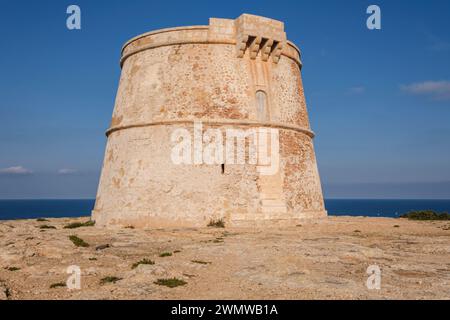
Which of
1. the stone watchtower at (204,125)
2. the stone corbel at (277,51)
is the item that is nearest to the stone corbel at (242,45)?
the stone watchtower at (204,125)

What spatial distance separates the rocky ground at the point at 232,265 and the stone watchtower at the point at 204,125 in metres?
2.72

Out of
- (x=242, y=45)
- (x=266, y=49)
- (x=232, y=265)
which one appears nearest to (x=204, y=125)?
(x=242, y=45)

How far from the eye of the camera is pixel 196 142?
661 inches

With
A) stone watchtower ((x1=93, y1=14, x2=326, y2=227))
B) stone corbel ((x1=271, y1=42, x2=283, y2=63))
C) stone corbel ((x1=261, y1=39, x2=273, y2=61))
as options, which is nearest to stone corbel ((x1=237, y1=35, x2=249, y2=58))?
stone watchtower ((x1=93, y1=14, x2=326, y2=227))

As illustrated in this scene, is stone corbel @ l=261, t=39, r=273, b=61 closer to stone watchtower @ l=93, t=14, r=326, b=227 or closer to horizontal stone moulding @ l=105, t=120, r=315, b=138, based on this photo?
stone watchtower @ l=93, t=14, r=326, b=227

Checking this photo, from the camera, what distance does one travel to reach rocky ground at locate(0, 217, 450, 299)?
6.50m

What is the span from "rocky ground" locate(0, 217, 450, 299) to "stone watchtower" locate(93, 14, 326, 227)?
2715 millimetres

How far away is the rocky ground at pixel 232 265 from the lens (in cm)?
650

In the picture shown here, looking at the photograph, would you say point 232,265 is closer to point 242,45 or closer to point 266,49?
point 242,45

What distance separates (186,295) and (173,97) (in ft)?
40.1

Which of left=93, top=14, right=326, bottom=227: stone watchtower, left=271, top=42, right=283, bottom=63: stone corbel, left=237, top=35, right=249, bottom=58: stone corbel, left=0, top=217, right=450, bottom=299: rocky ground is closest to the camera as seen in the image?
left=0, top=217, right=450, bottom=299: rocky ground

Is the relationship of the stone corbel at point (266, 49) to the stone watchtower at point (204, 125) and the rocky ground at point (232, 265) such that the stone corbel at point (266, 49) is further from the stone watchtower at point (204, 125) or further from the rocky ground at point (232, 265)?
the rocky ground at point (232, 265)
